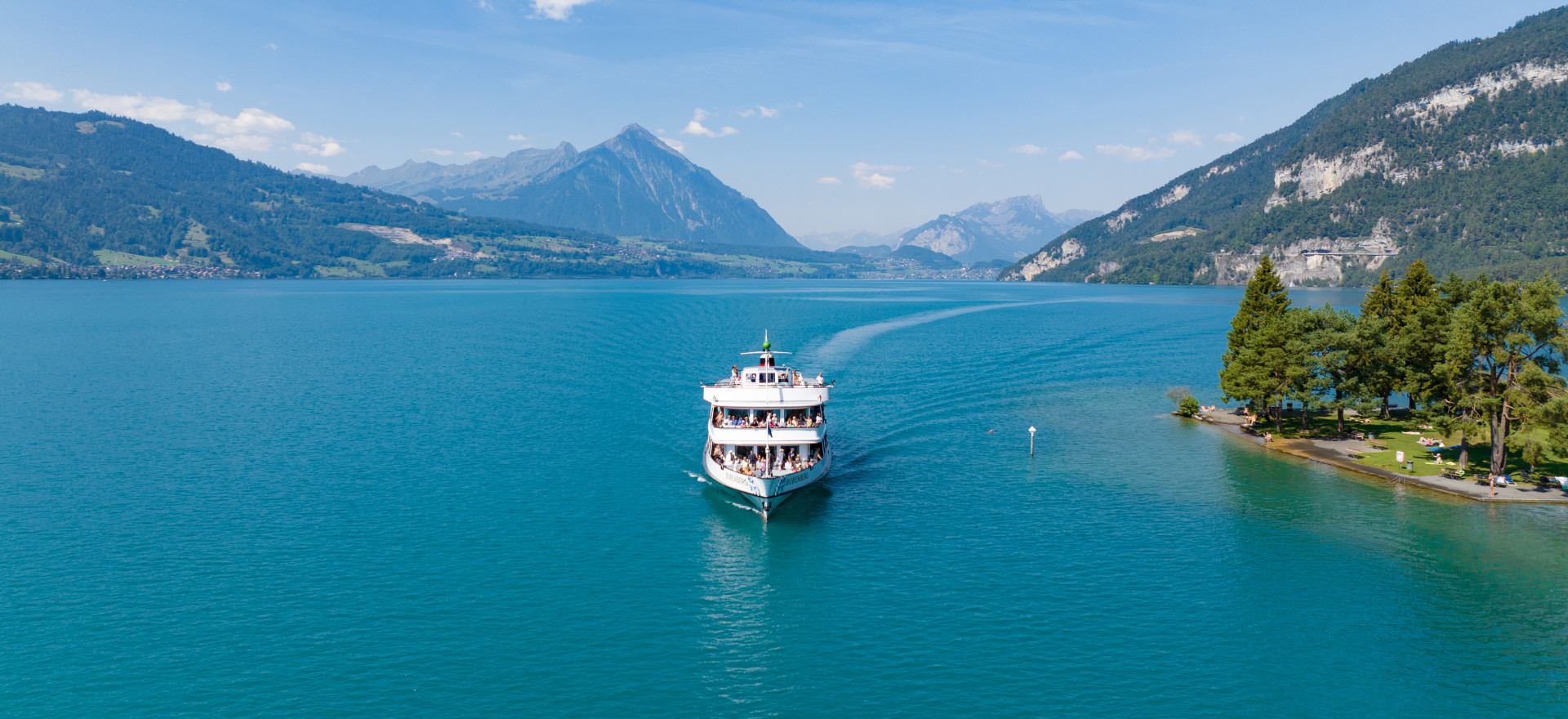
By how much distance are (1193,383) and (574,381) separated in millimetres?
94288

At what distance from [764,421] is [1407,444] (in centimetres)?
6287

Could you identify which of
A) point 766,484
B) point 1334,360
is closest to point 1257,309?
point 1334,360

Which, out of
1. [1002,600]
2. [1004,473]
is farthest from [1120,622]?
[1004,473]

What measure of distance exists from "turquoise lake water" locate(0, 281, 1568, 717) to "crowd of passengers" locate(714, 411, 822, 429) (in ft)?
18.3

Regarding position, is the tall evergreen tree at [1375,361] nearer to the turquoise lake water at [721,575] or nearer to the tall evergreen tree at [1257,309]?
the tall evergreen tree at [1257,309]

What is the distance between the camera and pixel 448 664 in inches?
1483

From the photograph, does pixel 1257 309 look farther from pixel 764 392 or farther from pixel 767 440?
pixel 767 440

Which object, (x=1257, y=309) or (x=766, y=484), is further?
(x=1257, y=309)

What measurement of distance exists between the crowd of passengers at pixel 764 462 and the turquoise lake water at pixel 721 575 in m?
2.92

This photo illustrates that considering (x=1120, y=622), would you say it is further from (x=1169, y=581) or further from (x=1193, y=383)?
(x=1193, y=383)

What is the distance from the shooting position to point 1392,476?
2643 inches

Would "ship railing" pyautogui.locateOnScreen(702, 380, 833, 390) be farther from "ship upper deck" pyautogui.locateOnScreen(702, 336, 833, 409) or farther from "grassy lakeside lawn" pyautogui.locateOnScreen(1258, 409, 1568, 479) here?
"grassy lakeside lawn" pyautogui.locateOnScreen(1258, 409, 1568, 479)

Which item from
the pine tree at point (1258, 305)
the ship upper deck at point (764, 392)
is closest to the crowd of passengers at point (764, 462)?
the ship upper deck at point (764, 392)

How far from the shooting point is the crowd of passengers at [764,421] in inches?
2574
